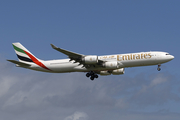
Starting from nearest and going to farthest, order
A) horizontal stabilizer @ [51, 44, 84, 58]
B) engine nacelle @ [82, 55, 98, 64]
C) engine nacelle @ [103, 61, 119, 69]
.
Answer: horizontal stabilizer @ [51, 44, 84, 58]
engine nacelle @ [82, 55, 98, 64]
engine nacelle @ [103, 61, 119, 69]

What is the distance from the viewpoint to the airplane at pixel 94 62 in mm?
51844

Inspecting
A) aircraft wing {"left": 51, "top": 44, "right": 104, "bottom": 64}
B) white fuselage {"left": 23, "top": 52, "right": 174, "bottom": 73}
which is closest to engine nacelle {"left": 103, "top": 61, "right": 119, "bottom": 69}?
white fuselage {"left": 23, "top": 52, "right": 174, "bottom": 73}

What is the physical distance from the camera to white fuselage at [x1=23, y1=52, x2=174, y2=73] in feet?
173

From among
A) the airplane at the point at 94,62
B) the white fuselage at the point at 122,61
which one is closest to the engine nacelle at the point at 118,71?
the airplane at the point at 94,62

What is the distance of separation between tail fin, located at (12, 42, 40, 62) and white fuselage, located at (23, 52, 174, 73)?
471 centimetres

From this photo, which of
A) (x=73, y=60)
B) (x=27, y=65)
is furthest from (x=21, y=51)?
(x=73, y=60)

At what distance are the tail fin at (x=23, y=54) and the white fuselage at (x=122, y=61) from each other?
185 inches

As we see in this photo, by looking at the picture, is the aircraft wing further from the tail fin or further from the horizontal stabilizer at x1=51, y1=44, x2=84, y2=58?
the tail fin

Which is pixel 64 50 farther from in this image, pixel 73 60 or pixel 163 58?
pixel 163 58

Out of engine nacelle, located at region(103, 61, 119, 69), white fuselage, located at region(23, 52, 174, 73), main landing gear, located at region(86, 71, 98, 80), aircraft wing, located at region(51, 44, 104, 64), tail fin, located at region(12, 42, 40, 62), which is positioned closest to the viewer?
aircraft wing, located at region(51, 44, 104, 64)

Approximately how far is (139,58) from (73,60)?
1189 centimetres

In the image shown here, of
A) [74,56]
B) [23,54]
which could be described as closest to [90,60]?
[74,56]

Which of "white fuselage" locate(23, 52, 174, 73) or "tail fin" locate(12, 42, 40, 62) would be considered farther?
"tail fin" locate(12, 42, 40, 62)

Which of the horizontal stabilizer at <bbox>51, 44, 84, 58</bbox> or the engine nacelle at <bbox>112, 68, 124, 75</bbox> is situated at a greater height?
the horizontal stabilizer at <bbox>51, 44, 84, 58</bbox>
